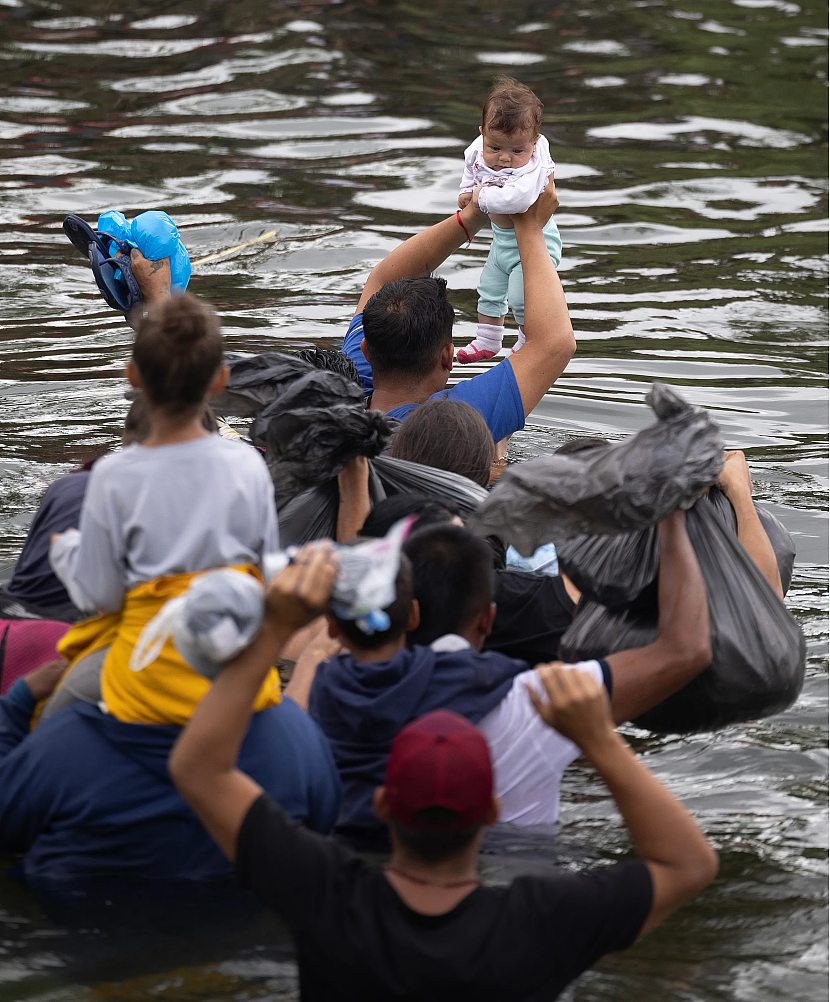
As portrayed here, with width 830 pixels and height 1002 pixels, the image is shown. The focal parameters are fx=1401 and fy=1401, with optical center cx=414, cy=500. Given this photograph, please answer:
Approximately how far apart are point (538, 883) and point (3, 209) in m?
10.5

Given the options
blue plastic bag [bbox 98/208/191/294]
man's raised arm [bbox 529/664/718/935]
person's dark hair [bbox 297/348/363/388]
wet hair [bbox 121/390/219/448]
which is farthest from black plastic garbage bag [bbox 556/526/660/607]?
blue plastic bag [bbox 98/208/191/294]

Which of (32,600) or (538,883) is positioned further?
(32,600)

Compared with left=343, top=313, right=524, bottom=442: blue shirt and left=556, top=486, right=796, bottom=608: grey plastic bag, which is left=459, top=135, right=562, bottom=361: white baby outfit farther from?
left=556, top=486, right=796, bottom=608: grey plastic bag

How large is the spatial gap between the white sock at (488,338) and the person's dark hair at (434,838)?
13.3 feet

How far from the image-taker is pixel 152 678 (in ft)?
9.61

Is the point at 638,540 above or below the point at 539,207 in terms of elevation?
below

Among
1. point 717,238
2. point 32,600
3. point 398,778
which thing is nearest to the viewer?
point 398,778

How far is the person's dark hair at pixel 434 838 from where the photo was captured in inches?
94.1

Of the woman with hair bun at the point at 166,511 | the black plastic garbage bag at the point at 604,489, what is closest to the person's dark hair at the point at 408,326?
the black plastic garbage bag at the point at 604,489

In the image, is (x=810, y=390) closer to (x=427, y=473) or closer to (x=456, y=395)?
(x=456, y=395)

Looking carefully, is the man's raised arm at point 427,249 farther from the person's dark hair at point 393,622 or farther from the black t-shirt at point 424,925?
the black t-shirt at point 424,925

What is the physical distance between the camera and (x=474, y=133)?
47.3 feet

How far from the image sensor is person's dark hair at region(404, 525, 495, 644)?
338 centimetres

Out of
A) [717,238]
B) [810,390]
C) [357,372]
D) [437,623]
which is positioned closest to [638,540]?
[437,623]
